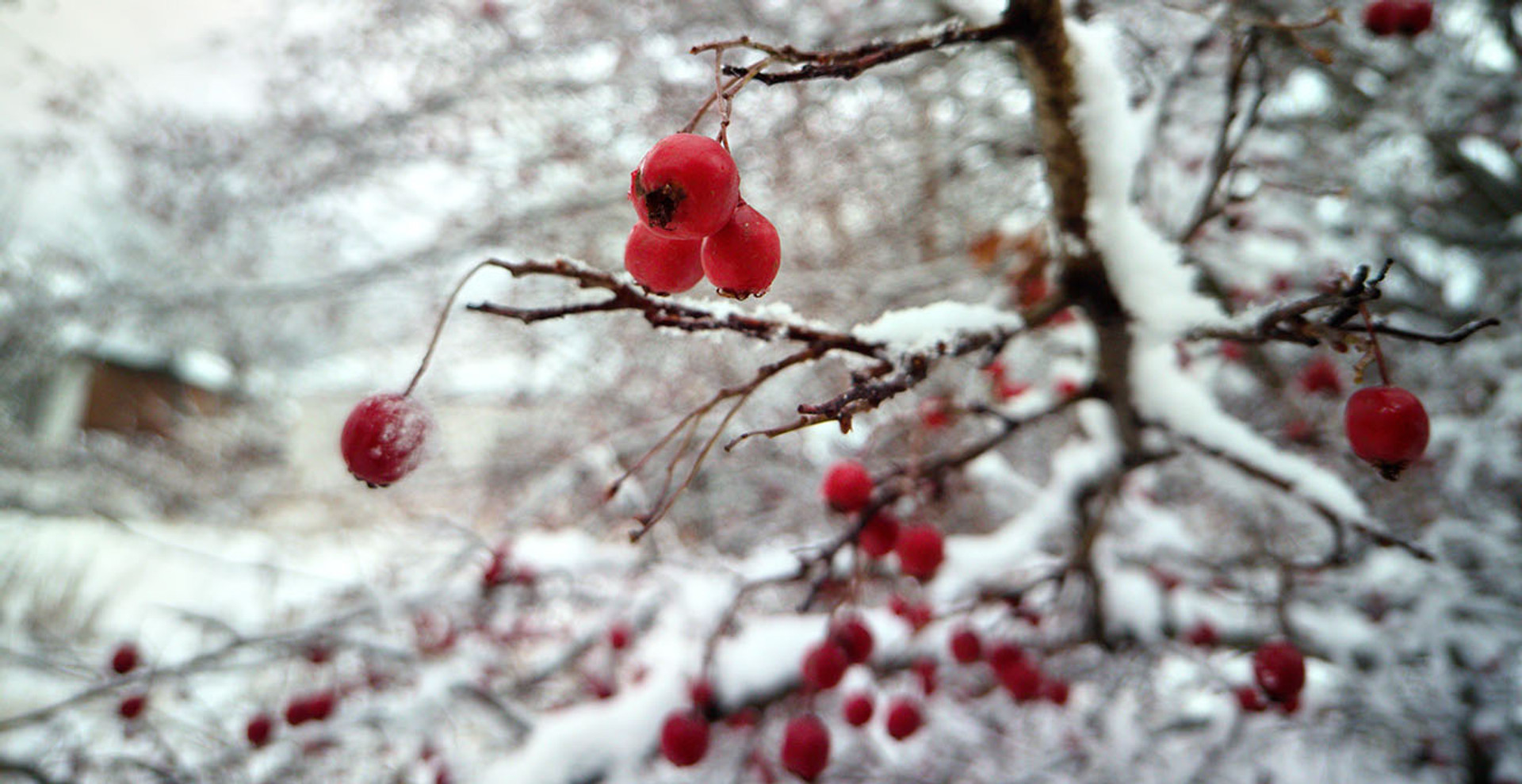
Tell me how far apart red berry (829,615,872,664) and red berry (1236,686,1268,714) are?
1.43 meters

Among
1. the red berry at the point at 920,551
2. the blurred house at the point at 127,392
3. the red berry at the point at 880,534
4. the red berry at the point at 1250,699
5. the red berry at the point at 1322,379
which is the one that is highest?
the blurred house at the point at 127,392

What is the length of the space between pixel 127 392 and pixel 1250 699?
18790mm

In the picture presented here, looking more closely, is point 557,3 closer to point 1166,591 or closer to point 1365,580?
point 1166,591

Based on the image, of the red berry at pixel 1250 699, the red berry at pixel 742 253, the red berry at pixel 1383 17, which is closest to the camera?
the red berry at pixel 742 253

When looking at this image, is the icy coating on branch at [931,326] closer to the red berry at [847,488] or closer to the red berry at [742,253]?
the red berry at [742,253]

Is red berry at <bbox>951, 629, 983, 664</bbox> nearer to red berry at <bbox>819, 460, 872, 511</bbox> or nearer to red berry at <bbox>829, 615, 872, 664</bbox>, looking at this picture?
red berry at <bbox>829, 615, 872, 664</bbox>

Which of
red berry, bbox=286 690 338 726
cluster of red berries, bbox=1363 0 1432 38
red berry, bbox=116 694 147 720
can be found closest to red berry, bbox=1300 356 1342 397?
cluster of red berries, bbox=1363 0 1432 38

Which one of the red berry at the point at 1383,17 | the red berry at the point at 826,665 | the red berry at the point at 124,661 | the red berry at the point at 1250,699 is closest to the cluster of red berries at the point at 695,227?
the red berry at the point at 826,665

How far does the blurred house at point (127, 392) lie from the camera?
27.3ft

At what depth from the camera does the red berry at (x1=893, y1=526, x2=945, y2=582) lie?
173 centimetres

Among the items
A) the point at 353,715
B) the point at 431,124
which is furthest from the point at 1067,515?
the point at 431,124

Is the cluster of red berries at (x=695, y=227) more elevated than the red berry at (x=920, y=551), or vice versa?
the cluster of red berries at (x=695, y=227)

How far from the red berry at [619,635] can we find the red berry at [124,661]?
1778mm

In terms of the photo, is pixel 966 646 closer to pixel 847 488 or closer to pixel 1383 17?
pixel 847 488
